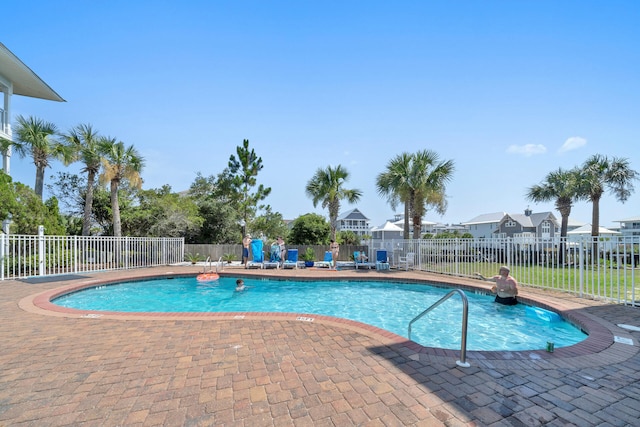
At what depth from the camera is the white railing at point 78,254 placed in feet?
32.5

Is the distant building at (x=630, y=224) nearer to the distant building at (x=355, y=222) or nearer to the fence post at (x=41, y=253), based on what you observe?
the distant building at (x=355, y=222)

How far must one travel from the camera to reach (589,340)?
13.8 feet

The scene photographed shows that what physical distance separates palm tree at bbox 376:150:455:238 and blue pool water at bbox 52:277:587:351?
593 cm

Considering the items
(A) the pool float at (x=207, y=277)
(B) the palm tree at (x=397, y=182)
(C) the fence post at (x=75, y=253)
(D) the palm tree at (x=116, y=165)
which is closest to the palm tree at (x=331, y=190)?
(B) the palm tree at (x=397, y=182)

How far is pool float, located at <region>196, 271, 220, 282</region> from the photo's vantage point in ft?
37.8

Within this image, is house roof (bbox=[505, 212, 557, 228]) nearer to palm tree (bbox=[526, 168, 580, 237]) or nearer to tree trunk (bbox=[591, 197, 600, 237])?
palm tree (bbox=[526, 168, 580, 237])

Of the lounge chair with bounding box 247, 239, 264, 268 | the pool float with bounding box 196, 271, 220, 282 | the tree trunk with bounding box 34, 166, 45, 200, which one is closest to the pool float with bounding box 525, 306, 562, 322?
the pool float with bounding box 196, 271, 220, 282

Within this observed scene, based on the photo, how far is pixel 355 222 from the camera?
50.6 m

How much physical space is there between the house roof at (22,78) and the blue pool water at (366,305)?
37.0 feet

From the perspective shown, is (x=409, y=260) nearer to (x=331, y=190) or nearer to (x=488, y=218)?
(x=331, y=190)

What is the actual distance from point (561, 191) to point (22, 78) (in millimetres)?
34574

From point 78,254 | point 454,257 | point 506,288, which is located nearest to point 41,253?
point 78,254

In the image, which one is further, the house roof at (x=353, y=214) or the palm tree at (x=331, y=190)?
the house roof at (x=353, y=214)

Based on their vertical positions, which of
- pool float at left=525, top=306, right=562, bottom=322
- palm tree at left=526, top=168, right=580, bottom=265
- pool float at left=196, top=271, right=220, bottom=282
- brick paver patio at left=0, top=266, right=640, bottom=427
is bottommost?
pool float at left=196, top=271, right=220, bottom=282
